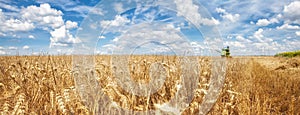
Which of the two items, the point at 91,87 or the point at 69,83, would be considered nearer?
the point at 91,87

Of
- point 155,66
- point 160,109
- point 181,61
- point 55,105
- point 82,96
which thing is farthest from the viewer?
point 181,61

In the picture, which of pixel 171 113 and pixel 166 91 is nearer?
pixel 171 113

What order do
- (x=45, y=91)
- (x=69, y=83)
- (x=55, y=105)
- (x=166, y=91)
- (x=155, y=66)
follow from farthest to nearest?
(x=155, y=66) < (x=69, y=83) < (x=166, y=91) < (x=45, y=91) < (x=55, y=105)

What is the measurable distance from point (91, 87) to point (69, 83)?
730 mm

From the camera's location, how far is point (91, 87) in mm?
3482

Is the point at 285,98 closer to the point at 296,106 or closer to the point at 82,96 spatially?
the point at 296,106

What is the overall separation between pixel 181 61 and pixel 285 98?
211cm

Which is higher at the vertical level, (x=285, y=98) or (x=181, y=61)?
(x=181, y=61)

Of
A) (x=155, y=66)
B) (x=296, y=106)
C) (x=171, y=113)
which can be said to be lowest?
(x=296, y=106)

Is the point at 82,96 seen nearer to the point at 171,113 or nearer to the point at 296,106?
the point at 171,113

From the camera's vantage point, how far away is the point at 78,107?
2.74 meters

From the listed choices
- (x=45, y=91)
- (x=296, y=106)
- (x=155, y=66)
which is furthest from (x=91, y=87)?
(x=296, y=106)

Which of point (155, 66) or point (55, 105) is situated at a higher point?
point (155, 66)

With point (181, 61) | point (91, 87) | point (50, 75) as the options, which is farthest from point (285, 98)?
point (50, 75)
